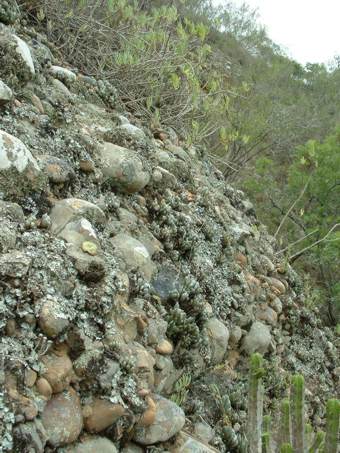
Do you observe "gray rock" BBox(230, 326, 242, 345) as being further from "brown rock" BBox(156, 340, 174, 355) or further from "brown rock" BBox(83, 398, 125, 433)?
"brown rock" BBox(83, 398, 125, 433)

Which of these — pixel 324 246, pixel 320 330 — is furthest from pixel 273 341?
pixel 324 246

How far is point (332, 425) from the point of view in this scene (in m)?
2.85

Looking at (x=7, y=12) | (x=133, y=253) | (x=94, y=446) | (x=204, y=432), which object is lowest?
(x=204, y=432)

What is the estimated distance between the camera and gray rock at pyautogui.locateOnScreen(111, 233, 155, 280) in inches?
118

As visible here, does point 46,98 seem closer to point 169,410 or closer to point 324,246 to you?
point 169,410

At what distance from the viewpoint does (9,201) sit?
2619 millimetres

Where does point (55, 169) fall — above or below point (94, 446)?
above

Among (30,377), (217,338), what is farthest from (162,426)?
(217,338)

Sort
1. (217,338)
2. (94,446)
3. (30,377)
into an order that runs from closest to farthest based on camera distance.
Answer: (30,377)
(94,446)
(217,338)

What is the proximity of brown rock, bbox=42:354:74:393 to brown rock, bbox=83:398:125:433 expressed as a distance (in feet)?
0.52

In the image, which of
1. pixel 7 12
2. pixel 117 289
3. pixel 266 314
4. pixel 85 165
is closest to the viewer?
pixel 117 289

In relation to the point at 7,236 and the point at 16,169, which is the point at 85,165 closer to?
the point at 16,169

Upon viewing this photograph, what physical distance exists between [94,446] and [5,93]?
2.14 meters

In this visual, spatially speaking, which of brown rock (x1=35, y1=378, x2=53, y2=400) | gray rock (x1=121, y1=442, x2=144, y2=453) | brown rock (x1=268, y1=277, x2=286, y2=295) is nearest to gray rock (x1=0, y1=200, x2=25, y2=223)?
Result: brown rock (x1=35, y1=378, x2=53, y2=400)
